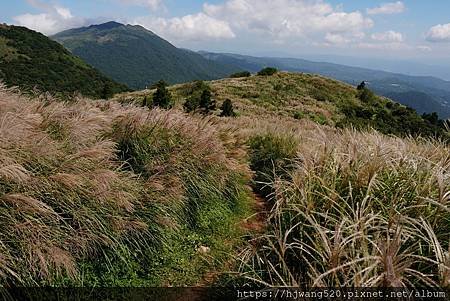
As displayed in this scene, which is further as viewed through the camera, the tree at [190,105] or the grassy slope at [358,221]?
the tree at [190,105]

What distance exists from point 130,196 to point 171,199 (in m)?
0.70

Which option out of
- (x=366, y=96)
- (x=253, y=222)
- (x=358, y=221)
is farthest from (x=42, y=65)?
(x=358, y=221)

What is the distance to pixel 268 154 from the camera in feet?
24.8

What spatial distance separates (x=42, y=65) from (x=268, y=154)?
294 feet

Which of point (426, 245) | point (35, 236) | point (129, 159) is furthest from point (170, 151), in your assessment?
point (426, 245)

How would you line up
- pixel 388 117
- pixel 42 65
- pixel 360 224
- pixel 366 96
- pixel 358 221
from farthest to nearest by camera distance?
pixel 42 65 < pixel 366 96 < pixel 388 117 < pixel 360 224 < pixel 358 221

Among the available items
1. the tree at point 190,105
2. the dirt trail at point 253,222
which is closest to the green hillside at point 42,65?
the tree at point 190,105

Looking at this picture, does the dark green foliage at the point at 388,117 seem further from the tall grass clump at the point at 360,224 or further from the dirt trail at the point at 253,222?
the tall grass clump at the point at 360,224

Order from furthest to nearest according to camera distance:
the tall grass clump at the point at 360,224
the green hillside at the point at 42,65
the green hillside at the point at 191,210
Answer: the green hillside at the point at 42,65, the green hillside at the point at 191,210, the tall grass clump at the point at 360,224

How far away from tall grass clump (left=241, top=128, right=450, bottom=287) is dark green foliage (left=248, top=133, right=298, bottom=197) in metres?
2.16

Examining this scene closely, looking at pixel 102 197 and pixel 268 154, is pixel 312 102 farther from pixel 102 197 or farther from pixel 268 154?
pixel 102 197

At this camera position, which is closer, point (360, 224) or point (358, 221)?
point (358, 221)

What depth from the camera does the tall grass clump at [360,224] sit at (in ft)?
8.07

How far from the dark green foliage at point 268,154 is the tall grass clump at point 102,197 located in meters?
1.38
